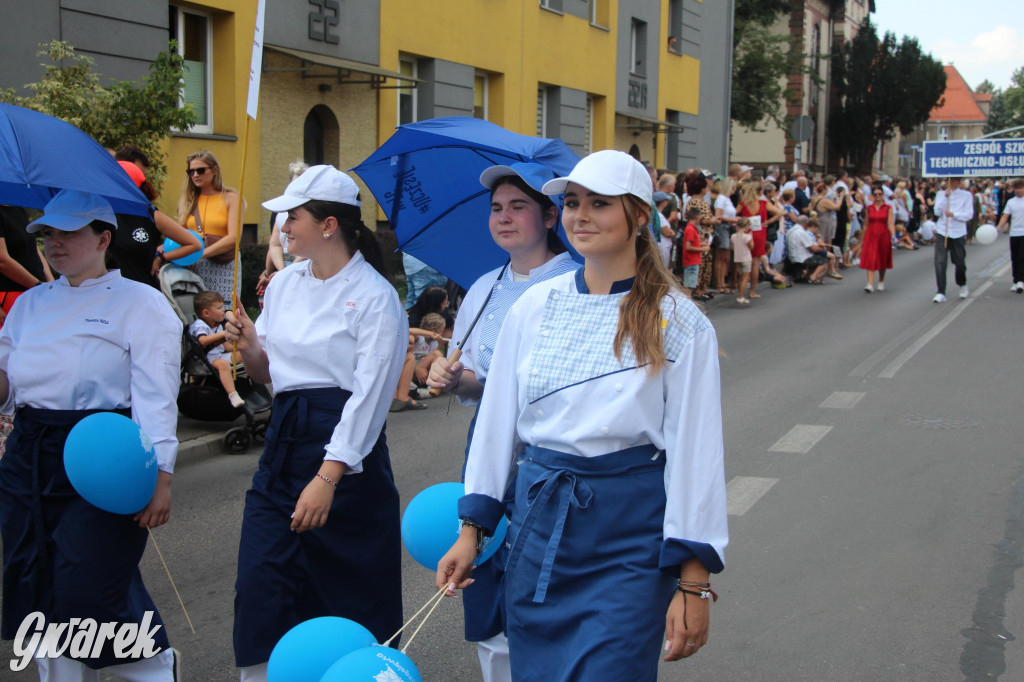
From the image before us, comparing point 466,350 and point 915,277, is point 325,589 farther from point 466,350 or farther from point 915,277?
point 915,277

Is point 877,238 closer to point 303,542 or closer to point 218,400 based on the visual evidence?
point 218,400

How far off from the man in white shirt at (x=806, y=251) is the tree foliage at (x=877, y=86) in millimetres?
37448

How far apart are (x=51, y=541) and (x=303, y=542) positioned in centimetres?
81

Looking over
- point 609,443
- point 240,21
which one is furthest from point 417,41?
point 609,443

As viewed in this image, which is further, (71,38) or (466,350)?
(71,38)

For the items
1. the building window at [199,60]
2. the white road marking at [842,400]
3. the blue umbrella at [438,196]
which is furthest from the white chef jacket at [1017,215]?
the blue umbrella at [438,196]

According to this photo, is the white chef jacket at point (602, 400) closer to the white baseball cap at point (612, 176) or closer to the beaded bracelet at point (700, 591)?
the beaded bracelet at point (700, 591)

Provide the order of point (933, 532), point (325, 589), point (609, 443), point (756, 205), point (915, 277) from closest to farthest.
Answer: point (609, 443), point (325, 589), point (933, 532), point (756, 205), point (915, 277)

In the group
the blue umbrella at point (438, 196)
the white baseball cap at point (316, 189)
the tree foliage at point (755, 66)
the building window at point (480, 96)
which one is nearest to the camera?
the white baseball cap at point (316, 189)

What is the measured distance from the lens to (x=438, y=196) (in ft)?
14.1

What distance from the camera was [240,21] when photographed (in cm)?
1507

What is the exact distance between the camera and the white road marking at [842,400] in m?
9.44

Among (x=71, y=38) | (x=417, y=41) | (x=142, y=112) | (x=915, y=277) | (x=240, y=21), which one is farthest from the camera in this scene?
(x=915, y=277)

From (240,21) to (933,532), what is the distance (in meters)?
12.4
